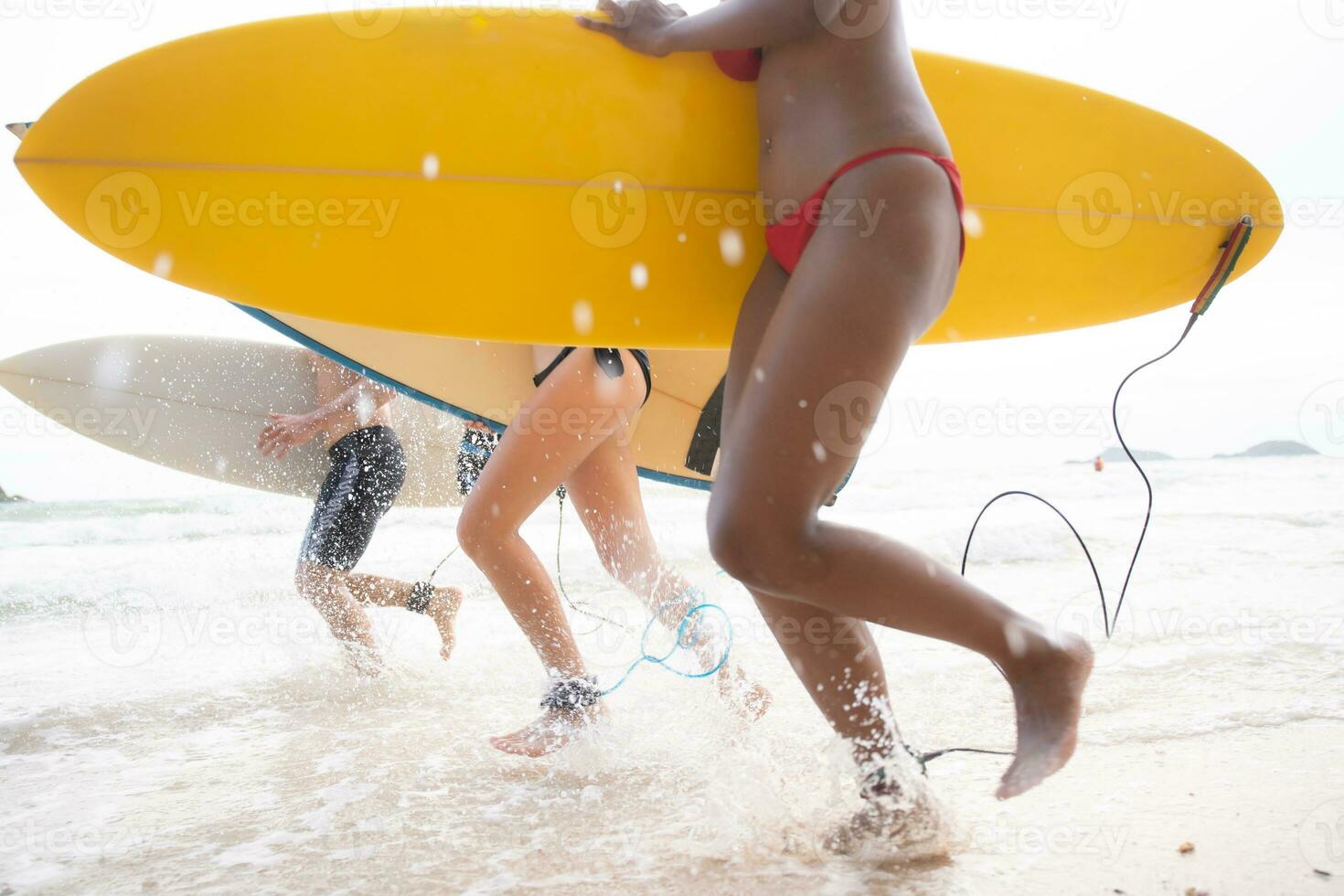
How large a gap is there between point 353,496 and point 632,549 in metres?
1.28

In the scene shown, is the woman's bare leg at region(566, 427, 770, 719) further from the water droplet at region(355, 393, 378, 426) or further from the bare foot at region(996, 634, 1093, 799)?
the water droplet at region(355, 393, 378, 426)

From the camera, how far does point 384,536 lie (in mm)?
7398

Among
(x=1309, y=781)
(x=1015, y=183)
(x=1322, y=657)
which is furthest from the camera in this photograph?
(x=1322, y=657)

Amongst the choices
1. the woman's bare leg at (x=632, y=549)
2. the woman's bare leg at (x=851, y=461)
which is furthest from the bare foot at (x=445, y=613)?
the woman's bare leg at (x=851, y=461)

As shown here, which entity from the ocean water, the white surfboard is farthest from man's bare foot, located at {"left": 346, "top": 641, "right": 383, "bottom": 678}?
the white surfboard

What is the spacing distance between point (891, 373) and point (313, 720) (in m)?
1.86

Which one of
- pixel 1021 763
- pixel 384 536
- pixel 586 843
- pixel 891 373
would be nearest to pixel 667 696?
pixel 586 843

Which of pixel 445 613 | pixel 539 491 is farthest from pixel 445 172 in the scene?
pixel 445 613

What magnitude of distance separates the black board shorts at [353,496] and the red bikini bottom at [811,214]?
199 centimetres

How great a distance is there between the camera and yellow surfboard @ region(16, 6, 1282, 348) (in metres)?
1.70

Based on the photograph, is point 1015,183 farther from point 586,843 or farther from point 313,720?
point 313,720

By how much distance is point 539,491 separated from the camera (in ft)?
6.48

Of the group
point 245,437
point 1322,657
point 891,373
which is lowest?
point 1322,657

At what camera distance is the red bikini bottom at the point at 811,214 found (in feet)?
3.98
